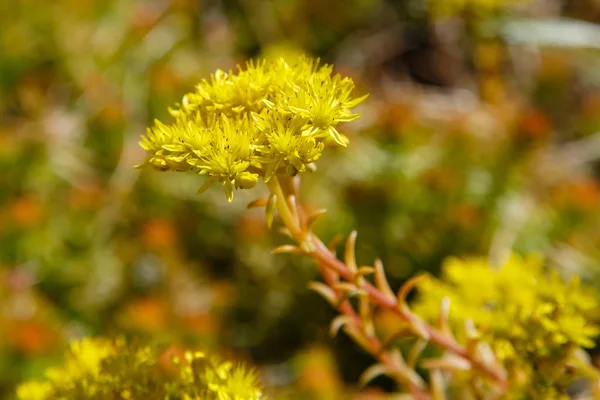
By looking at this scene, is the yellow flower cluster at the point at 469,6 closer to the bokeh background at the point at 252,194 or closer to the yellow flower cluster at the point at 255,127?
the bokeh background at the point at 252,194

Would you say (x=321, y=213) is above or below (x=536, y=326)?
above

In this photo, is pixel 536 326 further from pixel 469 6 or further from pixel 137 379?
pixel 469 6

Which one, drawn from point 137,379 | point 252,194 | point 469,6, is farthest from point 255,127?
point 469,6

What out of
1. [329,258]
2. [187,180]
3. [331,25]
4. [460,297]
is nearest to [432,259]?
[460,297]

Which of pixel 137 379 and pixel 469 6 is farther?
pixel 469 6

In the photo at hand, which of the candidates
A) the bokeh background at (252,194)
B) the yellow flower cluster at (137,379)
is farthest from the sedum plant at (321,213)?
the bokeh background at (252,194)
